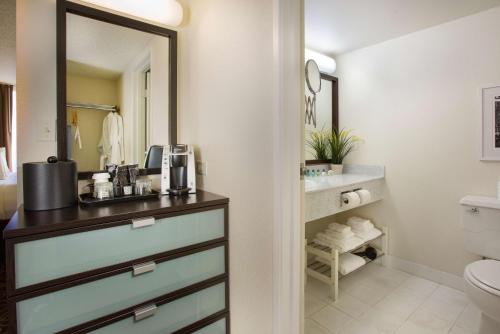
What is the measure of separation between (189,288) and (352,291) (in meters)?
1.45

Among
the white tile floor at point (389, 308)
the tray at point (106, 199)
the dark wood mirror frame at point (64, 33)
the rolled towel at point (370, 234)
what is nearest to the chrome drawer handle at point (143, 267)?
the tray at point (106, 199)

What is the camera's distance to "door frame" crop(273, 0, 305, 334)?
3.41 ft

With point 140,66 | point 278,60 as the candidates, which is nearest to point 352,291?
point 278,60

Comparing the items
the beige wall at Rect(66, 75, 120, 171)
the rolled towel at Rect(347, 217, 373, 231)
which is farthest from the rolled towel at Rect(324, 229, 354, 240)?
the beige wall at Rect(66, 75, 120, 171)

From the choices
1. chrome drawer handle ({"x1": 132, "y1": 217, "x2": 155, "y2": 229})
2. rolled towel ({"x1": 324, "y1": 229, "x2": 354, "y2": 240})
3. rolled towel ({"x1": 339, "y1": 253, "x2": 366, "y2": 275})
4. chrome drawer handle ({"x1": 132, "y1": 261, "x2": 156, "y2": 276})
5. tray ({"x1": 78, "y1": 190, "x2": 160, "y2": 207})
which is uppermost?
tray ({"x1": 78, "y1": 190, "x2": 160, "y2": 207})

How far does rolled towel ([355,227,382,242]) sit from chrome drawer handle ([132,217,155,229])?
5.98ft

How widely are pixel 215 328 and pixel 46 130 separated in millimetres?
1335

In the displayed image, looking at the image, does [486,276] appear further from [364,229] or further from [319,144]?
[319,144]

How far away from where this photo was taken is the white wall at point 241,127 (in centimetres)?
113

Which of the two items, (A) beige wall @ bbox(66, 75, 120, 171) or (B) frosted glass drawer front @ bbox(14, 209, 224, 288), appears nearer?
(B) frosted glass drawer front @ bbox(14, 209, 224, 288)

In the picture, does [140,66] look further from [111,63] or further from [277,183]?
[277,183]

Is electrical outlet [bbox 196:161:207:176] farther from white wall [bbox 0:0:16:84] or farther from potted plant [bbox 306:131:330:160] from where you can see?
potted plant [bbox 306:131:330:160]

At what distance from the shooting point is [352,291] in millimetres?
2039

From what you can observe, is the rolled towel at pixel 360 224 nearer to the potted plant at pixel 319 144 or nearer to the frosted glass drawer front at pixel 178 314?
the potted plant at pixel 319 144
